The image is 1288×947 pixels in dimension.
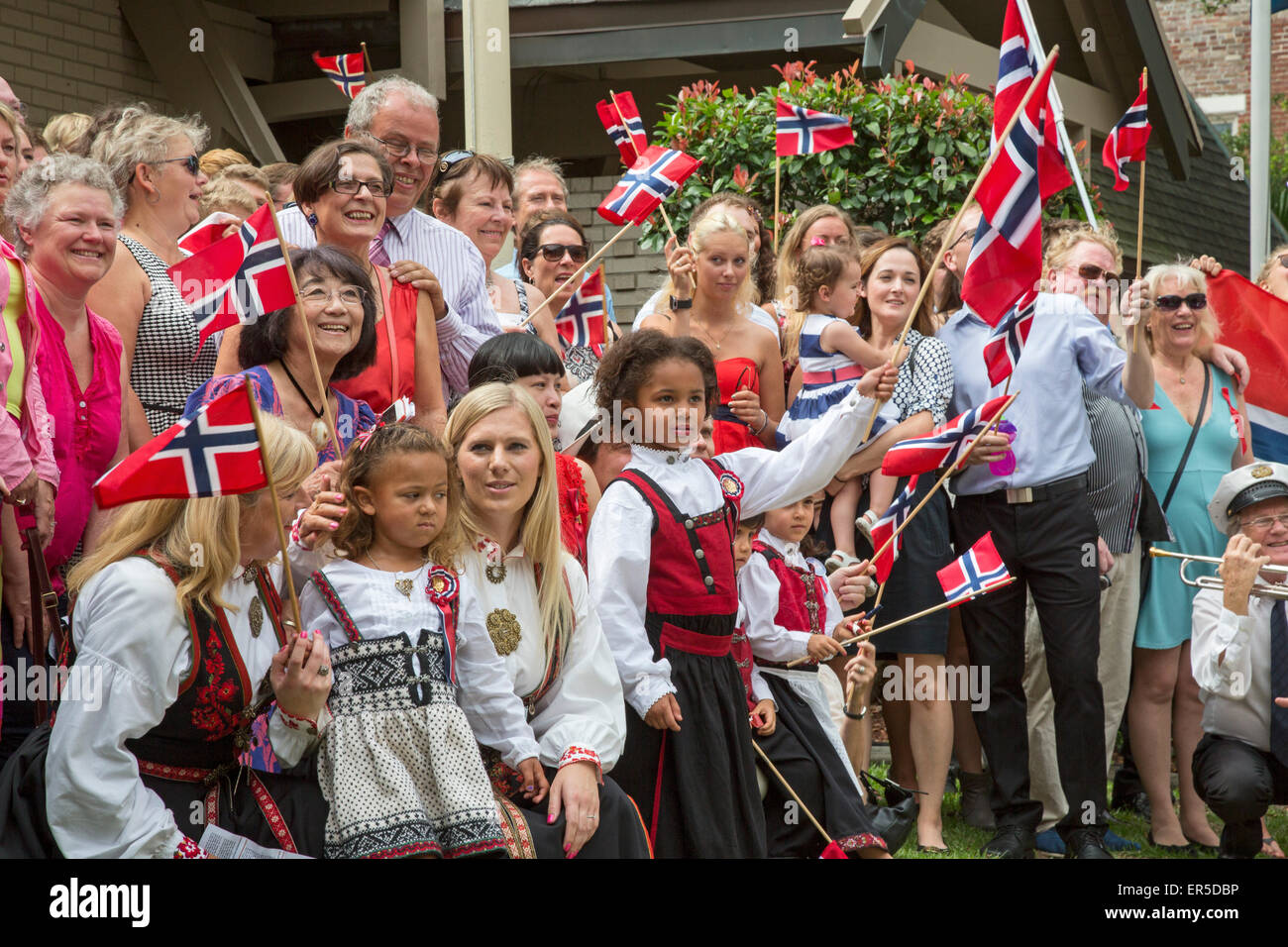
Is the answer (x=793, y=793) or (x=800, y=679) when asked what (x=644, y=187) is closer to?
(x=800, y=679)

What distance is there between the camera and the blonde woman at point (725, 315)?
5.94 m

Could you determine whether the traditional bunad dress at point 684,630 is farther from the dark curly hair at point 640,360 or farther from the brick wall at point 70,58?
the brick wall at point 70,58

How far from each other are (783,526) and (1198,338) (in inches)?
98.9

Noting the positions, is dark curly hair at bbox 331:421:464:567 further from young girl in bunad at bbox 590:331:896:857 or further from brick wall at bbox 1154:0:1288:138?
brick wall at bbox 1154:0:1288:138

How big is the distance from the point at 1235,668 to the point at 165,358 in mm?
3855

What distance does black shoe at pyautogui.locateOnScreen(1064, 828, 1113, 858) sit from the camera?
5.78 meters

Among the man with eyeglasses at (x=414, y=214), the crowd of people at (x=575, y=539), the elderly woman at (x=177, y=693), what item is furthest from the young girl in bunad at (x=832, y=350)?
the elderly woman at (x=177, y=693)

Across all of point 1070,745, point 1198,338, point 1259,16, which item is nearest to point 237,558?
point 1070,745

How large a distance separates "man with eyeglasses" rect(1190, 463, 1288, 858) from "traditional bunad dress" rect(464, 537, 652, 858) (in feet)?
8.23

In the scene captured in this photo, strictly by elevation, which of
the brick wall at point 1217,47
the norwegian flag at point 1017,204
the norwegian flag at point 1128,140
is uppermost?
the brick wall at point 1217,47

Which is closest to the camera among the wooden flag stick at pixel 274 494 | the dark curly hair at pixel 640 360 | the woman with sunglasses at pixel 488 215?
the wooden flag stick at pixel 274 494

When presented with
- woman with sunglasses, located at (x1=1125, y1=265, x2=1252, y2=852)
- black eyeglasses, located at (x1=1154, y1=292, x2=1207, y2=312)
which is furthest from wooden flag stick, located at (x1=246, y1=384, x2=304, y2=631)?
black eyeglasses, located at (x1=1154, y1=292, x2=1207, y2=312)

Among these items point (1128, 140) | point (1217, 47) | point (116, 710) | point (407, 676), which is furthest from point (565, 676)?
point (1217, 47)

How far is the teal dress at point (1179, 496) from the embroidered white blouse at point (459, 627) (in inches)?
141
